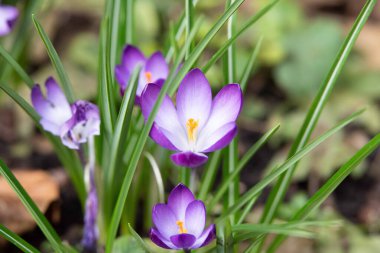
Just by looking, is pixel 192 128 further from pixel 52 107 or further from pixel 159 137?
pixel 52 107

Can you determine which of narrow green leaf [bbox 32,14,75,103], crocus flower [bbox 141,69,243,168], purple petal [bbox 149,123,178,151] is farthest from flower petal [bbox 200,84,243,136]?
narrow green leaf [bbox 32,14,75,103]

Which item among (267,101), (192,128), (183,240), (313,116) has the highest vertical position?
(267,101)

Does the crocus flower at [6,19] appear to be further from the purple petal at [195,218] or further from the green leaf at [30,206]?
the purple petal at [195,218]

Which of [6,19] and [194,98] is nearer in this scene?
[194,98]

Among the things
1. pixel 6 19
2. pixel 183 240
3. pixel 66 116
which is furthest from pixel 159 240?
pixel 6 19

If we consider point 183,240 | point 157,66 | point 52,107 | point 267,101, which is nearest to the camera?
point 183,240

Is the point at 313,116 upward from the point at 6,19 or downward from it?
downward

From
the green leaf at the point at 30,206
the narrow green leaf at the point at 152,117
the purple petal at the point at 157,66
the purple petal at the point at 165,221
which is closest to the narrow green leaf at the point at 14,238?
the green leaf at the point at 30,206
